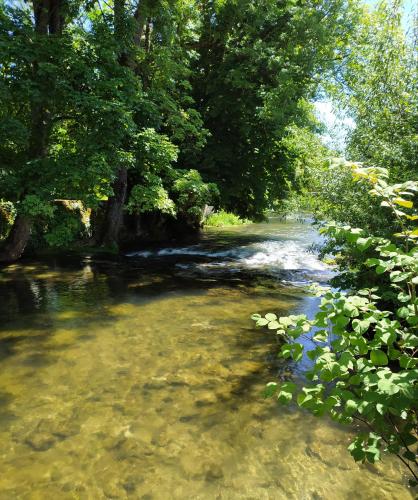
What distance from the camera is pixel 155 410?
4.93 metres

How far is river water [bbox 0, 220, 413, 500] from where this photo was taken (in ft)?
12.3

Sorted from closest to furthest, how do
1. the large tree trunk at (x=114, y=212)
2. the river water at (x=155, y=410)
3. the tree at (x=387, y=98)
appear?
the river water at (x=155, y=410) → the tree at (x=387, y=98) → the large tree trunk at (x=114, y=212)

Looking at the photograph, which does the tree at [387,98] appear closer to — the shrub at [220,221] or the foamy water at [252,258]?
the foamy water at [252,258]

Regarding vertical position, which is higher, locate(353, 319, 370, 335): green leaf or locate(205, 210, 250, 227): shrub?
locate(353, 319, 370, 335): green leaf

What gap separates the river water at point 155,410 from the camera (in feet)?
12.3

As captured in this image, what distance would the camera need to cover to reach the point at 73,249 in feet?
54.7

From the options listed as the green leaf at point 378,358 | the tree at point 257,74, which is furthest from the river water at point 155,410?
the tree at point 257,74

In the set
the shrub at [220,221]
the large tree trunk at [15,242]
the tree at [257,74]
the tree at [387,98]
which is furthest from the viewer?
the shrub at [220,221]

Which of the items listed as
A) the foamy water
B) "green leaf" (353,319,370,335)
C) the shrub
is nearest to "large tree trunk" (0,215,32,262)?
the foamy water

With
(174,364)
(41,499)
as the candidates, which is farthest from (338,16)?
(41,499)

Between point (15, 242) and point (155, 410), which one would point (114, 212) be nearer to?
point (15, 242)

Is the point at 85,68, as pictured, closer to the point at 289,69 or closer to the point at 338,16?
the point at 289,69

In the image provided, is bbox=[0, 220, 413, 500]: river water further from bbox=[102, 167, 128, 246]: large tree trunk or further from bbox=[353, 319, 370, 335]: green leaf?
bbox=[102, 167, 128, 246]: large tree trunk

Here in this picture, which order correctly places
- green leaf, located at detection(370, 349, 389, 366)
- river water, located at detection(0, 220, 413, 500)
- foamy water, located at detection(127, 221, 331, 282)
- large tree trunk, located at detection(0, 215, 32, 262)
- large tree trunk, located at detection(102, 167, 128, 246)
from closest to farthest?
green leaf, located at detection(370, 349, 389, 366) → river water, located at detection(0, 220, 413, 500) → large tree trunk, located at detection(0, 215, 32, 262) → foamy water, located at detection(127, 221, 331, 282) → large tree trunk, located at detection(102, 167, 128, 246)
